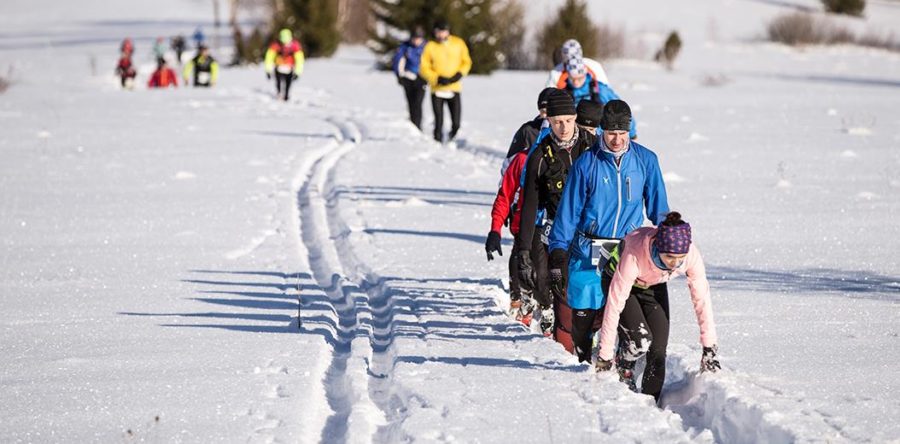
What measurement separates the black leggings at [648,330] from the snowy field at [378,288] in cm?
20

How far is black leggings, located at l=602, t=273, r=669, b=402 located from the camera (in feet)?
20.0

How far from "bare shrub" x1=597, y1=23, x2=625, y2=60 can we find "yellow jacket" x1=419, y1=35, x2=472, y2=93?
83.7 ft

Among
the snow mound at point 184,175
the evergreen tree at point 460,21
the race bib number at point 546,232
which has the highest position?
the race bib number at point 546,232

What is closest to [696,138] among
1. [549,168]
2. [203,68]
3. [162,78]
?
[549,168]

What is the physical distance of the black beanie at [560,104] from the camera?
22.8 feet

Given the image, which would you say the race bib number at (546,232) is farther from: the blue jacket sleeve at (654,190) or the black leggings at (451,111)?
the black leggings at (451,111)

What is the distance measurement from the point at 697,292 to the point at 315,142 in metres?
13.3

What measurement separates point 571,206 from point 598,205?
141 millimetres

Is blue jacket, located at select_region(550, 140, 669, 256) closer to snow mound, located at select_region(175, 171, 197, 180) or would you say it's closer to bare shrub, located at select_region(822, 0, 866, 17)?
snow mound, located at select_region(175, 171, 197, 180)

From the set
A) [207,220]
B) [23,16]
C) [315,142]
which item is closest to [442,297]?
[207,220]

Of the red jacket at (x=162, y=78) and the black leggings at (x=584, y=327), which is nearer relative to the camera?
Result: the black leggings at (x=584, y=327)

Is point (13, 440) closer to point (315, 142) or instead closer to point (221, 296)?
point (221, 296)

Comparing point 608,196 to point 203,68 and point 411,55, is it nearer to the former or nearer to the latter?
point 411,55

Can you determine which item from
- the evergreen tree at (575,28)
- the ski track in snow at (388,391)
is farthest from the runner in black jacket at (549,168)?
the evergreen tree at (575,28)
